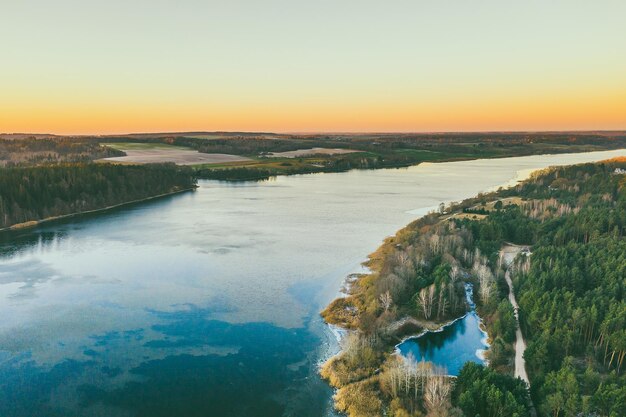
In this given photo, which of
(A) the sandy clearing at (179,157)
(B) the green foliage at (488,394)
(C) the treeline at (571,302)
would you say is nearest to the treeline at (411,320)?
(B) the green foliage at (488,394)

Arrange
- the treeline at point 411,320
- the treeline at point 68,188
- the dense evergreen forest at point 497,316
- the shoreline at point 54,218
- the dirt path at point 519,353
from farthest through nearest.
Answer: the treeline at point 68,188 < the shoreline at point 54,218 < the dirt path at point 519,353 < the treeline at point 411,320 < the dense evergreen forest at point 497,316

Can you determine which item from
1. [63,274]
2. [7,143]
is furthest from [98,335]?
[7,143]

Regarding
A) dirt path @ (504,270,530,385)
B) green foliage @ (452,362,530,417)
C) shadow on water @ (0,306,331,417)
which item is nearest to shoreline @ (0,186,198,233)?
shadow on water @ (0,306,331,417)

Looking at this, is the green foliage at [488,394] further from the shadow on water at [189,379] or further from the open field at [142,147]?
the open field at [142,147]

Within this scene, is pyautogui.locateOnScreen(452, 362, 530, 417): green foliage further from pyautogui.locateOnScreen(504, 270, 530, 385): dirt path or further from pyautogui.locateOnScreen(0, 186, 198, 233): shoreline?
pyautogui.locateOnScreen(0, 186, 198, 233): shoreline

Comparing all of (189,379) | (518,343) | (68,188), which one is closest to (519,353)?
(518,343)

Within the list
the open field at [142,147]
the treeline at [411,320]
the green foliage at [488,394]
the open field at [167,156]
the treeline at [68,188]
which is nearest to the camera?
the green foliage at [488,394]

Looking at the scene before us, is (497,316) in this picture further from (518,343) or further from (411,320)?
(411,320)
